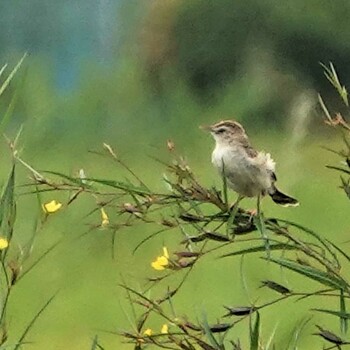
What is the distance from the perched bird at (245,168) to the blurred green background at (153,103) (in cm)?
52

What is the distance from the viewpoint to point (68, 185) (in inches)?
27.0

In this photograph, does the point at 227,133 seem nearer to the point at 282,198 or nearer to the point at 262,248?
the point at 282,198

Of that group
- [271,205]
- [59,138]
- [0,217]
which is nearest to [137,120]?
[59,138]

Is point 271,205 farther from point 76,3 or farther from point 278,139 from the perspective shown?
point 76,3

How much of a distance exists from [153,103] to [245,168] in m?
Result: 0.67

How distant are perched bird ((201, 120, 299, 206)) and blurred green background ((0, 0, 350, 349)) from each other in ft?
1.71

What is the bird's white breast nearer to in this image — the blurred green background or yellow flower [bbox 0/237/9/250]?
yellow flower [bbox 0/237/9/250]

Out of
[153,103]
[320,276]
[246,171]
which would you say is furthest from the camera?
[153,103]

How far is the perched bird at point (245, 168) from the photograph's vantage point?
1055 millimetres

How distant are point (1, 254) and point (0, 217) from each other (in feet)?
0.08

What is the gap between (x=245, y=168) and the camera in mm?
1070

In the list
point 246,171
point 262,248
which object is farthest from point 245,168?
point 262,248

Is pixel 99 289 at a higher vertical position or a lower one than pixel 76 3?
lower

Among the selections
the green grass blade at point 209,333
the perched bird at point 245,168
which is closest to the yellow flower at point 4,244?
the green grass blade at point 209,333
